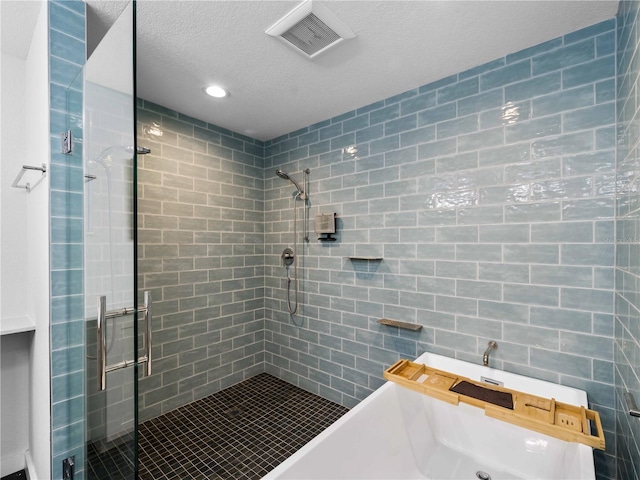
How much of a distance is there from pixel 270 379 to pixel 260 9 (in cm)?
319

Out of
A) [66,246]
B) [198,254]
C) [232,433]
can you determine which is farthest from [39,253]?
[232,433]

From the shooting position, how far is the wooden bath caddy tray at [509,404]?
1.28m

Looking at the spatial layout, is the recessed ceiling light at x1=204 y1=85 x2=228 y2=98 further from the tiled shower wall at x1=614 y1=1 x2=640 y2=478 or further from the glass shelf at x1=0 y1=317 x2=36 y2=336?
the tiled shower wall at x1=614 y1=1 x2=640 y2=478

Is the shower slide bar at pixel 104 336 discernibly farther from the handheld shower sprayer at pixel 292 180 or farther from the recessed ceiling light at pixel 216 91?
the handheld shower sprayer at pixel 292 180

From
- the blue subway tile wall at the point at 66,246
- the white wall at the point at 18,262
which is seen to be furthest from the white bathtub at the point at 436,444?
the white wall at the point at 18,262

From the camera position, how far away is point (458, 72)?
6.75 ft

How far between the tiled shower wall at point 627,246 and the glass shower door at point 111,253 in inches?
73.8

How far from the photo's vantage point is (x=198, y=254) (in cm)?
281

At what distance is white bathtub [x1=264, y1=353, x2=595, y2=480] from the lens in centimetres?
130

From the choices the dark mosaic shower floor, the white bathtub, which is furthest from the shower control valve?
the white bathtub

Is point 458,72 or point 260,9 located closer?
point 260,9

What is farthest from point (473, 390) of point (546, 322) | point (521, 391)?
point (546, 322)

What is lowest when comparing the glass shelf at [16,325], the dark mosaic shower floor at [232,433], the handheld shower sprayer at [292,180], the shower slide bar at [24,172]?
the dark mosaic shower floor at [232,433]

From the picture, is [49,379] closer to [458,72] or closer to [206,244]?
[206,244]
